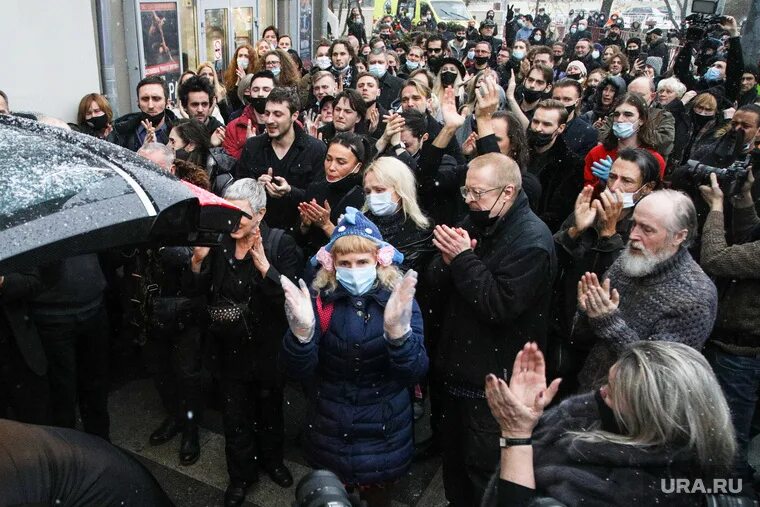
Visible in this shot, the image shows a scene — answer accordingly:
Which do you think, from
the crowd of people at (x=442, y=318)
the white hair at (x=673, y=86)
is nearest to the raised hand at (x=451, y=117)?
the crowd of people at (x=442, y=318)

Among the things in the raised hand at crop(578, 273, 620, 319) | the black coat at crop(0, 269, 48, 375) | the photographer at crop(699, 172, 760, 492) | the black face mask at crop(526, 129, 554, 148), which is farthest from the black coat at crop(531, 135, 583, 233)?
the black coat at crop(0, 269, 48, 375)

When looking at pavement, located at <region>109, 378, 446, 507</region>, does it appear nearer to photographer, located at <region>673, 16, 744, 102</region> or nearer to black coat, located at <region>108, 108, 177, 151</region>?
black coat, located at <region>108, 108, 177, 151</region>

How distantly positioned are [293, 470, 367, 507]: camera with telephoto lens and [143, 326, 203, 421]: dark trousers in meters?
2.24

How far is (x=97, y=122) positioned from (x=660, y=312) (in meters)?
4.90

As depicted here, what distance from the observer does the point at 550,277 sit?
10.0 ft

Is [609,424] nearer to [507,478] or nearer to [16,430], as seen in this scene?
[507,478]

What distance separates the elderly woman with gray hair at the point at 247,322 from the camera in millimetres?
3342

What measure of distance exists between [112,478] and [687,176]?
3.99 meters

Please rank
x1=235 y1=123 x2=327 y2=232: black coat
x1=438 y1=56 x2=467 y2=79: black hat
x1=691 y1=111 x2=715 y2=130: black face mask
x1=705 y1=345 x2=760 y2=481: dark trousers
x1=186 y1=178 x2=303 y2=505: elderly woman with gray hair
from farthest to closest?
1. x1=438 y1=56 x2=467 y2=79: black hat
2. x1=691 y1=111 x2=715 y2=130: black face mask
3. x1=235 y1=123 x2=327 y2=232: black coat
4. x1=705 y1=345 x2=760 y2=481: dark trousers
5. x1=186 y1=178 x2=303 y2=505: elderly woman with gray hair

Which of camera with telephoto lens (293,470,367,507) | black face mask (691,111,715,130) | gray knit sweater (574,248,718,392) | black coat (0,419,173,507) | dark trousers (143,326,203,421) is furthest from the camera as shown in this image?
black face mask (691,111,715,130)

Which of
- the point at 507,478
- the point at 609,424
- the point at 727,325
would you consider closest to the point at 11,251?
the point at 507,478

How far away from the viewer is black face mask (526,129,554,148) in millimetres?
5234

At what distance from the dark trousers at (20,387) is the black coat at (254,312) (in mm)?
912

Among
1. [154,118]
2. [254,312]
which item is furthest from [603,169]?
[154,118]
